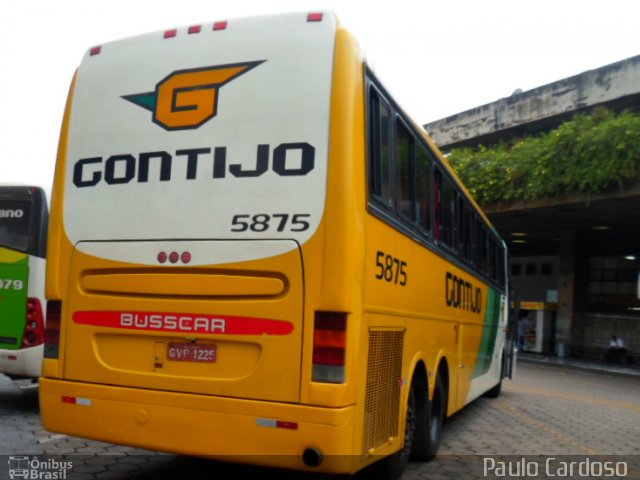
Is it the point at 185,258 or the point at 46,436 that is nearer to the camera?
the point at 185,258

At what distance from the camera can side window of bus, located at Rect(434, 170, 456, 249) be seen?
A: 22.3 feet

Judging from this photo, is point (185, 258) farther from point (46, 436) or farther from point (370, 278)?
point (46, 436)

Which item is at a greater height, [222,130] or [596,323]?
[222,130]

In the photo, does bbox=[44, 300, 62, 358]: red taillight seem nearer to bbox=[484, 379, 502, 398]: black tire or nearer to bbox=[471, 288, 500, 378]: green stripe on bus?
bbox=[471, 288, 500, 378]: green stripe on bus

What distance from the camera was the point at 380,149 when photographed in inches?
192

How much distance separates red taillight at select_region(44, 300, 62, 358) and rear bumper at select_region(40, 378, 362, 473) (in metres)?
0.24

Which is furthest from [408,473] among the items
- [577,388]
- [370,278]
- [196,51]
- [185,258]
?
[577,388]

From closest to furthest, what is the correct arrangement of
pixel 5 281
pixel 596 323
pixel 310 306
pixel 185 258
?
pixel 310 306 < pixel 185 258 < pixel 5 281 < pixel 596 323

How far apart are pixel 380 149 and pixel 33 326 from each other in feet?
16.3

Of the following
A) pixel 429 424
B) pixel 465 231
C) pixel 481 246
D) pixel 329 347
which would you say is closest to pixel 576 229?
pixel 481 246

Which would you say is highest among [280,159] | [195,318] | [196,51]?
[196,51]

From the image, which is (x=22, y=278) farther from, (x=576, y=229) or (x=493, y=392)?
(x=576, y=229)

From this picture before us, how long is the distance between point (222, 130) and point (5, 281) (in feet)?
15.4

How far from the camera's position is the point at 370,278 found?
4.54 metres
